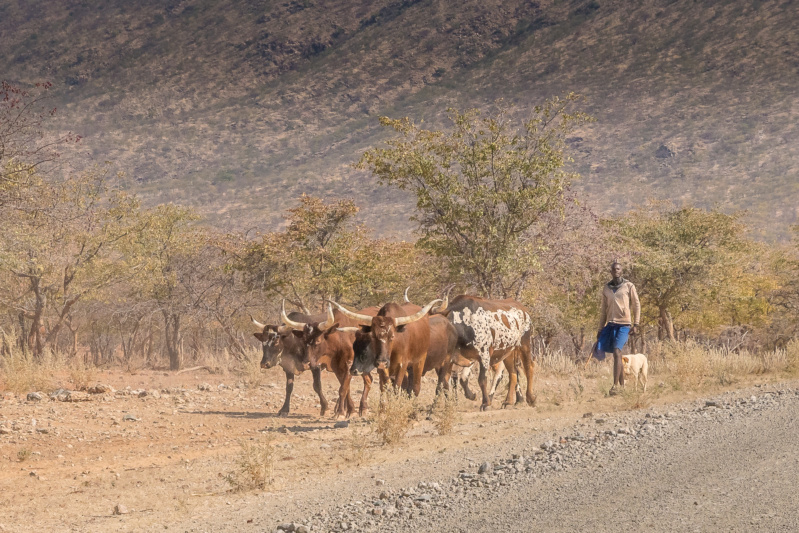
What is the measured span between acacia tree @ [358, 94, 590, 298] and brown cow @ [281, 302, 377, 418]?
24.2 feet

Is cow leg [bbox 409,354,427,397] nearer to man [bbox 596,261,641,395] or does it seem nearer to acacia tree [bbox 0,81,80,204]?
man [bbox 596,261,641,395]

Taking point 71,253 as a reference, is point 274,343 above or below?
below

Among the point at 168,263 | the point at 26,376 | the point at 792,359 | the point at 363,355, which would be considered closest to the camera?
the point at 363,355

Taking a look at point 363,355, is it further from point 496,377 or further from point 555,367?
point 555,367

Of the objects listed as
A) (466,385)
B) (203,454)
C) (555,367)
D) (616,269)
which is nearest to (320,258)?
(555,367)

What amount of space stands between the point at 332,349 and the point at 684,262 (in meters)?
21.8

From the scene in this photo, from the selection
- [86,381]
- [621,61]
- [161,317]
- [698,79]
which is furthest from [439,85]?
[86,381]

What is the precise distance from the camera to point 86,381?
18375 mm

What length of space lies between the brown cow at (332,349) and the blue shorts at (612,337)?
378cm

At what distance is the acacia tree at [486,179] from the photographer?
20.9 meters

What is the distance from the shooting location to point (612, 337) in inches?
535

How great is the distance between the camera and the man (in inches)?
531

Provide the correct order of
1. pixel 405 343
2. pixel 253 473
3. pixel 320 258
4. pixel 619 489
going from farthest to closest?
pixel 320 258, pixel 405 343, pixel 253 473, pixel 619 489

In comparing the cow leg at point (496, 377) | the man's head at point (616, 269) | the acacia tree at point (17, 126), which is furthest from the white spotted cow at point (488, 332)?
the acacia tree at point (17, 126)
